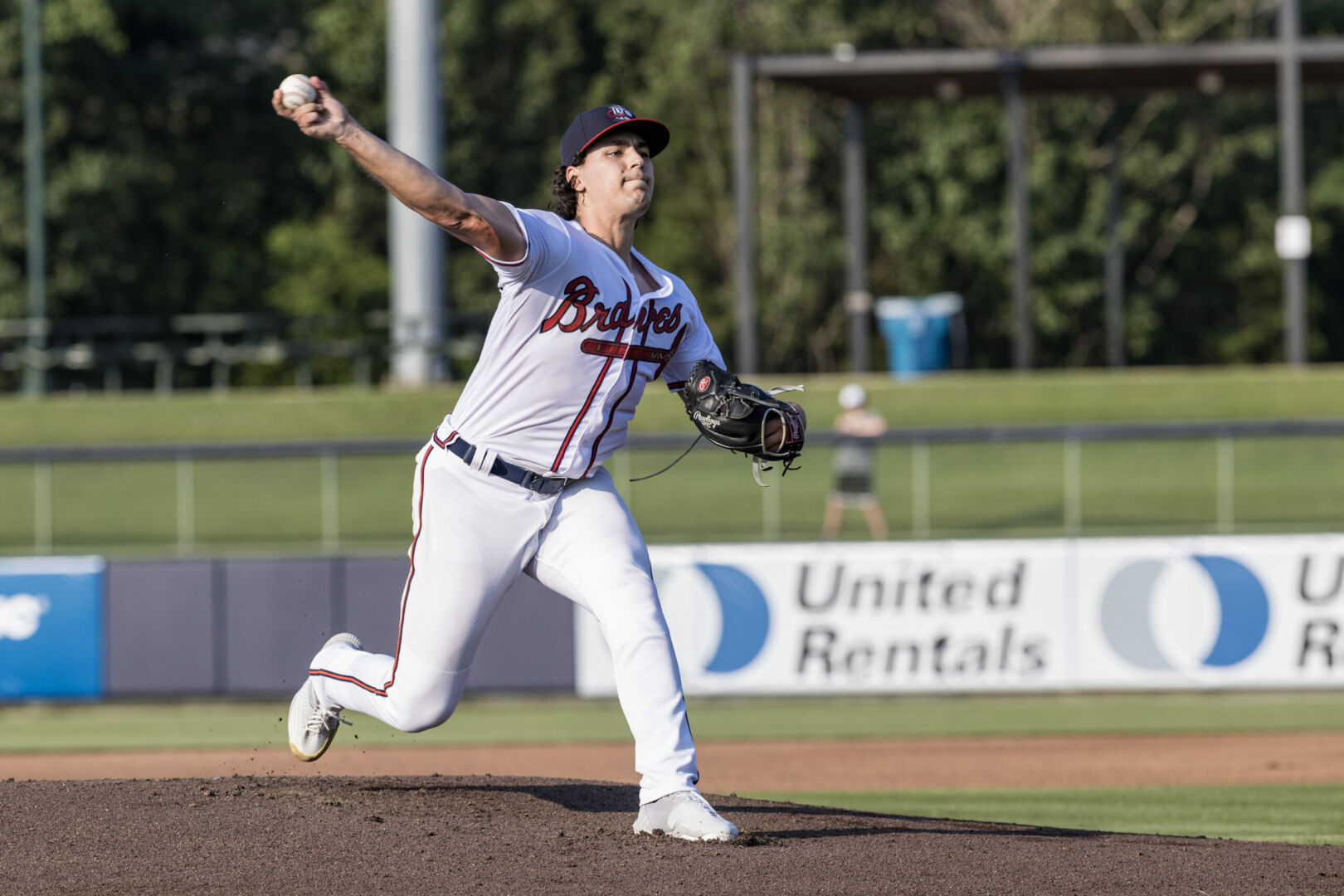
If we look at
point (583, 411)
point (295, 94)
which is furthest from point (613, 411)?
point (295, 94)

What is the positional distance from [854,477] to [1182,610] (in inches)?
188

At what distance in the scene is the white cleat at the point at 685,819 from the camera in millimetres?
4758

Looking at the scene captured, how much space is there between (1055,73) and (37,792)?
855 inches

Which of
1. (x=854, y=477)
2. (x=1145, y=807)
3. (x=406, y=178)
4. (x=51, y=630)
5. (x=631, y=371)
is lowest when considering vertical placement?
(x=1145, y=807)

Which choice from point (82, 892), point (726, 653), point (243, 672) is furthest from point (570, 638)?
point (82, 892)

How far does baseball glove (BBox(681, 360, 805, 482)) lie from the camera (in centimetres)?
495

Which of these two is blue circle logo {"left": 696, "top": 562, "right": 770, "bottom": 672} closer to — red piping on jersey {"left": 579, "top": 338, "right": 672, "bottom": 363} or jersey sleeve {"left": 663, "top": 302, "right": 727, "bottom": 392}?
jersey sleeve {"left": 663, "top": 302, "right": 727, "bottom": 392}

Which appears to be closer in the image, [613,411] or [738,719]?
[613,411]

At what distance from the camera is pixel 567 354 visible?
15.8 feet

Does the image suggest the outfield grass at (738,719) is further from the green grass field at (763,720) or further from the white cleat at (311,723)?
the white cleat at (311,723)

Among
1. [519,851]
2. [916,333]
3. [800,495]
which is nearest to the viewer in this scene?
[519,851]

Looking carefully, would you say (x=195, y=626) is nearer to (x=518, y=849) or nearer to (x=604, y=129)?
(x=518, y=849)

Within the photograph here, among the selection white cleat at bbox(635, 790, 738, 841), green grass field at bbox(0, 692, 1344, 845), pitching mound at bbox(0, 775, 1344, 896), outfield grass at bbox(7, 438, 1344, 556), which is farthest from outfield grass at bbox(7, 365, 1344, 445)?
white cleat at bbox(635, 790, 738, 841)

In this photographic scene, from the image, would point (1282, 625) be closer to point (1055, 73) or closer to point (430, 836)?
point (430, 836)
